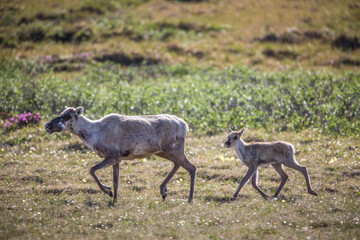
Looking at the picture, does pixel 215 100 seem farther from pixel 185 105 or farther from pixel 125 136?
pixel 125 136

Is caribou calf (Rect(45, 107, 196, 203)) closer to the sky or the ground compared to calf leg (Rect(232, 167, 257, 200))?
closer to the sky

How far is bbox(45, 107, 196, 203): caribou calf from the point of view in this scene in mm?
11234

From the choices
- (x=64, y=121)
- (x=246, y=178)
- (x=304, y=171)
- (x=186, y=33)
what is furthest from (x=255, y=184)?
(x=186, y=33)

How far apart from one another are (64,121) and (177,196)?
3.75 meters

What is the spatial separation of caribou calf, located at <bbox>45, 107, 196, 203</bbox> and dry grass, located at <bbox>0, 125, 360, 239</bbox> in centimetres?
112

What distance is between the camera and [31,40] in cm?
3638

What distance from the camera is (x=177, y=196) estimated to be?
11.8 metres

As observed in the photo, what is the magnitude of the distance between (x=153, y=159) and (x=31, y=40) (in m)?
25.6

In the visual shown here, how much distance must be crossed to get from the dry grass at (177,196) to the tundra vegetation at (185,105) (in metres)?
0.05

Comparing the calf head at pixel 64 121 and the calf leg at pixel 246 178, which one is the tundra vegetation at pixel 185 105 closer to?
the calf leg at pixel 246 178

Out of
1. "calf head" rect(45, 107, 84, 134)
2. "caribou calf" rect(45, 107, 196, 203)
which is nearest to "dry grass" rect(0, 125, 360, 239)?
"caribou calf" rect(45, 107, 196, 203)

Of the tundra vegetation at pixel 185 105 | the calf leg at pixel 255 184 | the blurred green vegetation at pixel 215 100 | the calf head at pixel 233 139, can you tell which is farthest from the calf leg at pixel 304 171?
the blurred green vegetation at pixel 215 100

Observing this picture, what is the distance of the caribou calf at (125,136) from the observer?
11234mm

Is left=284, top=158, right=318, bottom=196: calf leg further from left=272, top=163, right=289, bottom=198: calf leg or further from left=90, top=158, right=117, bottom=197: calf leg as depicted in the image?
left=90, top=158, right=117, bottom=197: calf leg
